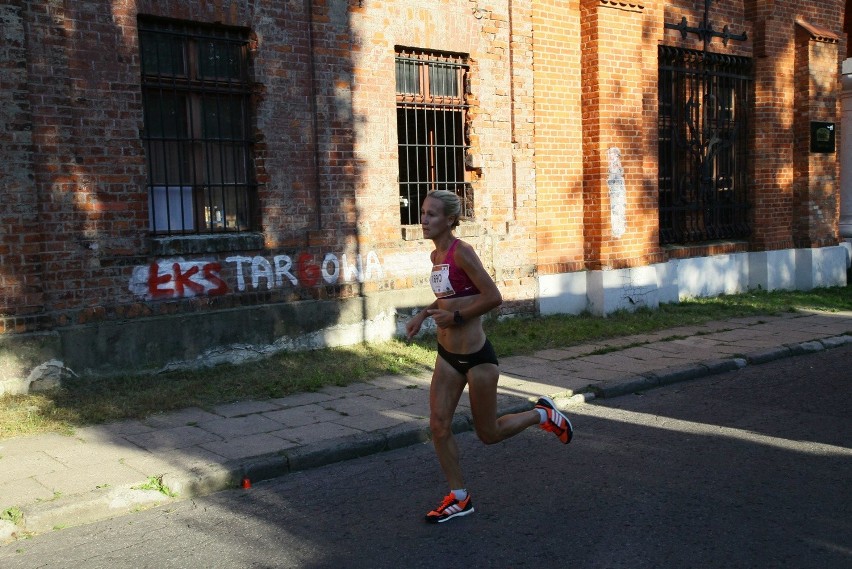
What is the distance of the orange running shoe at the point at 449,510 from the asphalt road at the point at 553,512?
0.24ft

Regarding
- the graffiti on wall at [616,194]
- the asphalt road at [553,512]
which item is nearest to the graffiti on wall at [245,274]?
the asphalt road at [553,512]

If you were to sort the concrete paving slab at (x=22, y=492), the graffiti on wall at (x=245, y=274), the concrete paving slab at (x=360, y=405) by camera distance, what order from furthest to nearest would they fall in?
the graffiti on wall at (x=245, y=274), the concrete paving slab at (x=360, y=405), the concrete paving slab at (x=22, y=492)

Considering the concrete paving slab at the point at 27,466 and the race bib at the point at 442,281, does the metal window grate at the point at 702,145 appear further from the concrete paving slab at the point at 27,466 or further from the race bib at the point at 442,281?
the concrete paving slab at the point at 27,466

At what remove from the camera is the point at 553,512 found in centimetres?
527

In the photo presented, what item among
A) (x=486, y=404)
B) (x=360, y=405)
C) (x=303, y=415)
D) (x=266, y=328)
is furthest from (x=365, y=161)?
(x=486, y=404)

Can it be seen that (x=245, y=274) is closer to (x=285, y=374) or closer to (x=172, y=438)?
(x=285, y=374)

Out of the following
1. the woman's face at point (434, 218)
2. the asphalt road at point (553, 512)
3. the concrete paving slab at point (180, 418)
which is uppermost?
the woman's face at point (434, 218)

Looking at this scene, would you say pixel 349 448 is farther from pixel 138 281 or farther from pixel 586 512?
pixel 138 281

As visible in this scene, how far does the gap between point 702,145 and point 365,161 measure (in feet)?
23.8

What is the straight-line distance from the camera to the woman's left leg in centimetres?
515

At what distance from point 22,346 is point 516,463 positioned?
4.76 meters

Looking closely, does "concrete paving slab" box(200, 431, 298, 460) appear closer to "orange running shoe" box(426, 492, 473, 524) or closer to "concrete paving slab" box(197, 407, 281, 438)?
"concrete paving slab" box(197, 407, 281, 438)

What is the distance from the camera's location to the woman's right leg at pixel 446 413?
5.16 metres

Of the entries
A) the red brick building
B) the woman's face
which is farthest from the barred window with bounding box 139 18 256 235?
the woman's face
